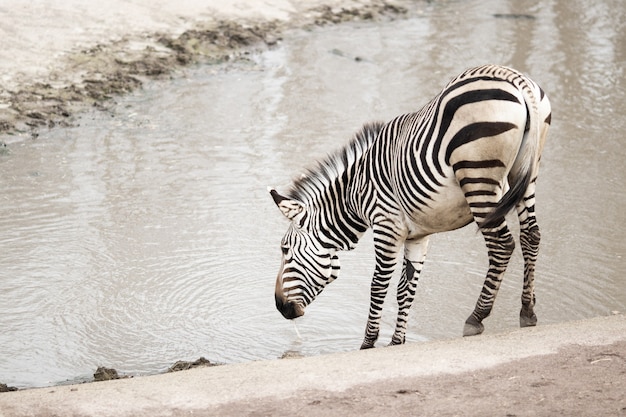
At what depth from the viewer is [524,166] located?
5.37 meters

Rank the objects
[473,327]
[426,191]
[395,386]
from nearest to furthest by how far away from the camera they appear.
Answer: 1. [395,386]
2. [426,191]
3. [473,327]

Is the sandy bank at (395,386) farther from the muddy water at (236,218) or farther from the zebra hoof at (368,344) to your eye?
the muddy water at (236,218)

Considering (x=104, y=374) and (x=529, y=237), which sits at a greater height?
(x=529, y=237)

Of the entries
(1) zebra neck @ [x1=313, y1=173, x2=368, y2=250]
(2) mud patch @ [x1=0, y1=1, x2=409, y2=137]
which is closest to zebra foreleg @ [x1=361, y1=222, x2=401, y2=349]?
(1) zebra neck @ [x1=313, y1=173, x2=368, y2=250]

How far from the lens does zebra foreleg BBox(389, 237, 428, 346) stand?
5.91 meters

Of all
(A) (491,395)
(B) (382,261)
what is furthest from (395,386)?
(B) (382,261)

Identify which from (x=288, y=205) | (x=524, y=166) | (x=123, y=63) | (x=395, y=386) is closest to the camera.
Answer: (x=395, y=386)

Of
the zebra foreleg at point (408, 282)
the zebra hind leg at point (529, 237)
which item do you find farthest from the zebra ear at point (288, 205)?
the zebra hind leg at point (529, 237)

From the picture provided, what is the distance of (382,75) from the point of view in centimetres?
1277

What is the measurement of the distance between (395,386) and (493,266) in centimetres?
131

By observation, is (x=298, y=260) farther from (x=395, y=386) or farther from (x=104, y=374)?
(x=395, y=386)

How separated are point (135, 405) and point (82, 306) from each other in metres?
2.55

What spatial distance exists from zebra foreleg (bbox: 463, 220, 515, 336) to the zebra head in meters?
1.07

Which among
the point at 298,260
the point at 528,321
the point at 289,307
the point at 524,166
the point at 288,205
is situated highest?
the point at 524,166
